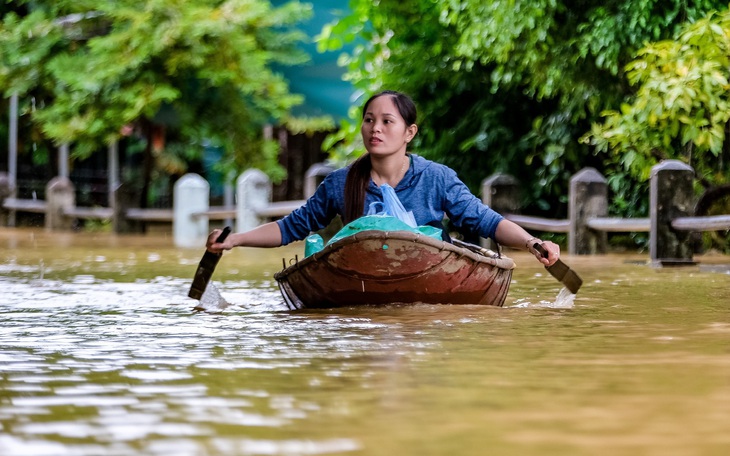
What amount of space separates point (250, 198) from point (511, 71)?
4931 millimetres

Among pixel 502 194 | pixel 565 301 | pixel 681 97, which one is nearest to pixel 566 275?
pixel 565 301

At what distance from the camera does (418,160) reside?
7348 mm

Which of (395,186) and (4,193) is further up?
(4,193)

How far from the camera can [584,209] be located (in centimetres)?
1466

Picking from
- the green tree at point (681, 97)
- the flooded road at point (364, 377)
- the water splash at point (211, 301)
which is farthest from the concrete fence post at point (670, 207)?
the water splash at point (211, 301)

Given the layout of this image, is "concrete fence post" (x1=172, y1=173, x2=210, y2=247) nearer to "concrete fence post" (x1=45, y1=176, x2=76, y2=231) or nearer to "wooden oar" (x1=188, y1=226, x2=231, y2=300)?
"concrete fence post" (x1=45, y1=176, x2=76, y2=231)

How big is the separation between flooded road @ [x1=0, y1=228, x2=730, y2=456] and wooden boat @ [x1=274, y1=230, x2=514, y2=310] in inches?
4.5

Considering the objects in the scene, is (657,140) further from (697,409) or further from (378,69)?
Answer: (697,409)

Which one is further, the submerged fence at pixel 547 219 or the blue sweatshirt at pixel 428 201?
the submerged fence at pixel 547 219

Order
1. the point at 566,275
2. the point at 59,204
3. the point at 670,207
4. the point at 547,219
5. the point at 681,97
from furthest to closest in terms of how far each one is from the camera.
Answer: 1. the point at 59,204
2. the point at 547,219
3. the point at 670,207
4. the point at 681,97
5. the point at 566,275

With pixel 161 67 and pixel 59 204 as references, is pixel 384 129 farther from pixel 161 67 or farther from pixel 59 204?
pixel 59 204

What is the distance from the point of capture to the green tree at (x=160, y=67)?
66.6ft

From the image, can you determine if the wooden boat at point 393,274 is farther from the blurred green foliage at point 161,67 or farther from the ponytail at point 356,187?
the blurred green foliage at point 161,67

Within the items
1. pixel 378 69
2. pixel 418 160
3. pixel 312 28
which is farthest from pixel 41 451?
pixel 312 28
